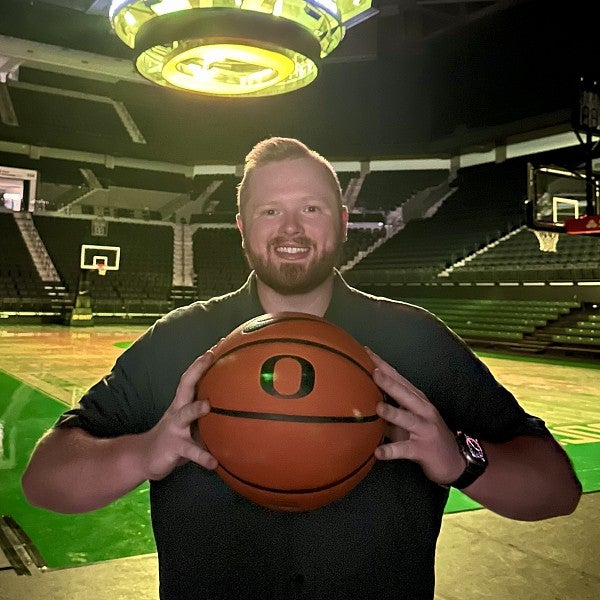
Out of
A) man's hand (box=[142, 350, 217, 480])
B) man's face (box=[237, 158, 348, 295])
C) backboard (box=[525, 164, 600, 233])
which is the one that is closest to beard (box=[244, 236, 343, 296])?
man's face (box=[237, 158, 348, 295])

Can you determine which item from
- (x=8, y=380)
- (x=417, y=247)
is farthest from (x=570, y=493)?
(x=417, y=247)

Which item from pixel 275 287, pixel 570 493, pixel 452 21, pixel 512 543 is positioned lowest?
pixel 512 543

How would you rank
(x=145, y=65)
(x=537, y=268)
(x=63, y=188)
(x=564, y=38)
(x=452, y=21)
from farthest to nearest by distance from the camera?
(x=63, y=188) < (x=452, y=21) < (x=564, y=38) < (x=537, y=268) < (x=145, y=65)

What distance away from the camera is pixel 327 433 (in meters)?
1.19

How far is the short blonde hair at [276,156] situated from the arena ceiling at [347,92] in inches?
663

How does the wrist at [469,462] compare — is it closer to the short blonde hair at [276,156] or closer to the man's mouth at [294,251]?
the man's mouth at [294,251]

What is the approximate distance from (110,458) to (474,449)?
779mm

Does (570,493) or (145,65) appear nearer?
(570,493)

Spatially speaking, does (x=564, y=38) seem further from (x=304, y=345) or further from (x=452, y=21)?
(x=304, y=345)

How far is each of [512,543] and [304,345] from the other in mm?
2166

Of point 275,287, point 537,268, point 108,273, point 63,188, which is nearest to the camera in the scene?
point 275,287

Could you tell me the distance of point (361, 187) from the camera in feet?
89.8

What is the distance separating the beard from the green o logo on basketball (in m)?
0.32

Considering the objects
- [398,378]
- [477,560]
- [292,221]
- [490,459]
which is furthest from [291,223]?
[477,560]
